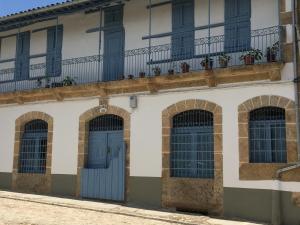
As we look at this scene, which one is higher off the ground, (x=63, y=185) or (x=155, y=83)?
(x=155, y=83)

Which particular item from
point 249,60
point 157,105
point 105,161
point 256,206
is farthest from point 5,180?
point 249,60

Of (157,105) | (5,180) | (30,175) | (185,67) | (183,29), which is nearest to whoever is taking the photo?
(185,67)

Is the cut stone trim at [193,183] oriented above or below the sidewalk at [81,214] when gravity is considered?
above

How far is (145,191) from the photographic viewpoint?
A: 13133 millimetres

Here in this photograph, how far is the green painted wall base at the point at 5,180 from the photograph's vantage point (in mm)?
16266

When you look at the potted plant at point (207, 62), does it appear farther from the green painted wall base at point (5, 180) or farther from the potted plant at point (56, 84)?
the green painted wall base at point (5, 180)

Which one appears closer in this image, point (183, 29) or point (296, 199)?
point (296, 199)

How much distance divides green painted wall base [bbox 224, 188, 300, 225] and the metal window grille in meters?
4.39

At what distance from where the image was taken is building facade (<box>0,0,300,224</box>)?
1147cm

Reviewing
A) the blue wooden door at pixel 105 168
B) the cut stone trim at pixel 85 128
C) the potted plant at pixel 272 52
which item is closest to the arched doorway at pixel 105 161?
the blue wooden door at pixel 105 168

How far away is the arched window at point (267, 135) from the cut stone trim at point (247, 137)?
0.21m

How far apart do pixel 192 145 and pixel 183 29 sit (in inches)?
147

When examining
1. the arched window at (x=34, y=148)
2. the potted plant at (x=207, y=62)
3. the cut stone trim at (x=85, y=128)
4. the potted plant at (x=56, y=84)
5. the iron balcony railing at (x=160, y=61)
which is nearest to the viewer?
the iron balcony railing at (x=160, y=61)

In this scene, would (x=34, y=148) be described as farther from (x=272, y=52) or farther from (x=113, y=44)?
(x=272, y=52)
